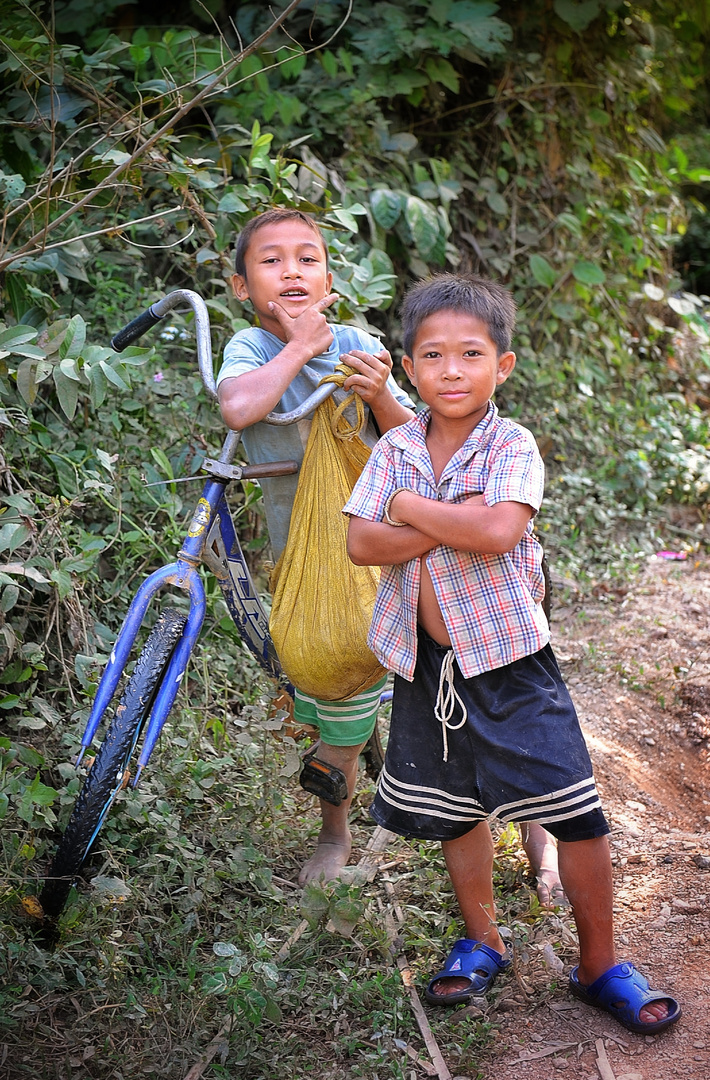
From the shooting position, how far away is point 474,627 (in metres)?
1.96

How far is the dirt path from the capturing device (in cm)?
199

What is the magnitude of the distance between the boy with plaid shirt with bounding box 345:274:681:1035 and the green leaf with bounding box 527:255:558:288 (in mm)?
3157

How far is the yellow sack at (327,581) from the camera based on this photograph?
91.4 inches

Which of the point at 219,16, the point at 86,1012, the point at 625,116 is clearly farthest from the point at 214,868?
the point at 625,116

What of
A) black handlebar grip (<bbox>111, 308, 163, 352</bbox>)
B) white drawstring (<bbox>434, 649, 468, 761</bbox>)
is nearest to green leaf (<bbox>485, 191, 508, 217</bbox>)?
black handlebar grip (<bbox>111, 308, 163, 352</bbox>)

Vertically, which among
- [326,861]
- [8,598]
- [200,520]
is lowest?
[326,861]

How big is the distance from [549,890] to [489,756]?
72 centimetres

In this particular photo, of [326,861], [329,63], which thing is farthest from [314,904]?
[329,63]

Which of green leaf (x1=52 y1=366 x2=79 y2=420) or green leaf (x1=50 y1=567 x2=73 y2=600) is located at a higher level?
green leaf (x1=52 y1=366 x2=79 y2=420)

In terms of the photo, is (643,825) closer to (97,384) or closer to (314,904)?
(314,904)

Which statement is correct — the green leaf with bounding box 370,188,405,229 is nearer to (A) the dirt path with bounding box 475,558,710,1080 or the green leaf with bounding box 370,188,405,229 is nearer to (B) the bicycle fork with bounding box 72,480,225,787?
(A) the dirt path with bounding box 475,558,710,1080

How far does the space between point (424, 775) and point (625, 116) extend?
498cm

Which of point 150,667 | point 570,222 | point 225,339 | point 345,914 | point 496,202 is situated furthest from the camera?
point 570,222

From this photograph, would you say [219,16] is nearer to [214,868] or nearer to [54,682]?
[54,682]
